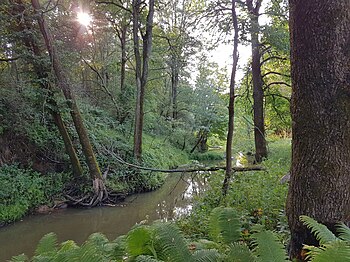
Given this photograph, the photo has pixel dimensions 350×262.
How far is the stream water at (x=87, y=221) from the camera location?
599 centimetres

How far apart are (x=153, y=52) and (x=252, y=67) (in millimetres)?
5710

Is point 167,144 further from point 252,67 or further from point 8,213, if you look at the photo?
point 8,213

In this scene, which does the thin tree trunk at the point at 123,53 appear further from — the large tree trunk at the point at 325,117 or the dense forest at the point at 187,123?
the large tree trunk at the point at 325,117

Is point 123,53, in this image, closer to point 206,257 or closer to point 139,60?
point 139,60

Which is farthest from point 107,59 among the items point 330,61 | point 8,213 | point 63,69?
point 330,61

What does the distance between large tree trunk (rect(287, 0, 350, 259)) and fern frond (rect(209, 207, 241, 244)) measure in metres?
0.48

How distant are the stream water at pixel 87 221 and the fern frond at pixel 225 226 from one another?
308cm

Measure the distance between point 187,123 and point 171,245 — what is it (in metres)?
A: 15.0

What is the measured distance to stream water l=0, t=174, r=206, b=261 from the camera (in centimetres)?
599

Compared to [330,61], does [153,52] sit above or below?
above

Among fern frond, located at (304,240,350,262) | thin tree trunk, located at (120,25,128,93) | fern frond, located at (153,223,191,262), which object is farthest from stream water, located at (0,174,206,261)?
thin tree trunk, located at (120,25,128,93)

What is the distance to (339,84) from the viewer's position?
2170 millimetres

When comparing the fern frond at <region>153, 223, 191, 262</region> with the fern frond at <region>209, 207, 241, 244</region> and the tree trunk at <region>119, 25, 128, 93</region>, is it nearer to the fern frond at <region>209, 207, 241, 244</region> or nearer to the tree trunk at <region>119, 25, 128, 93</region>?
the fern frond at <region>209, 207, 241, 244</region>

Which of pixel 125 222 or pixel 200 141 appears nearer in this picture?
pixel 125 222
